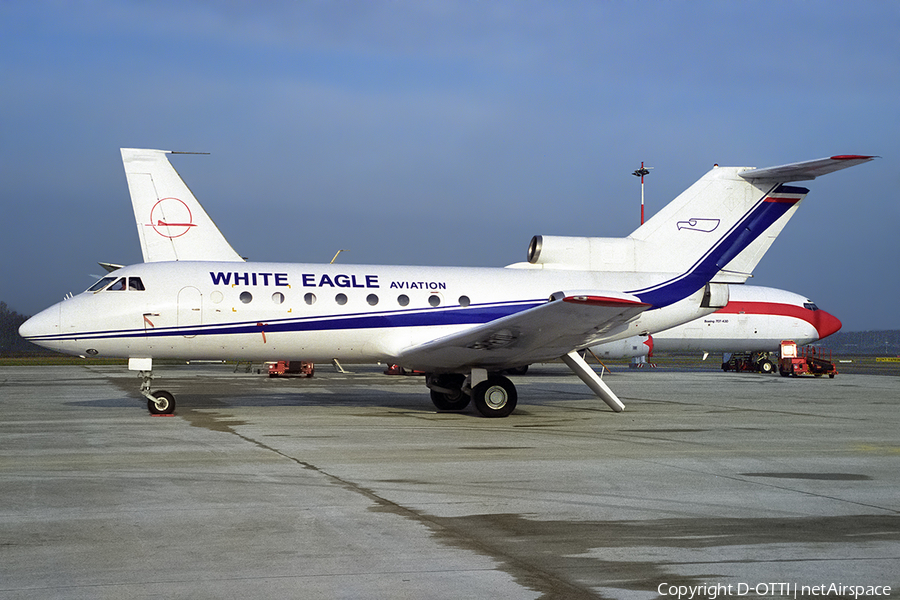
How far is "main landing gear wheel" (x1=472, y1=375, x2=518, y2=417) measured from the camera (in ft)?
56.5

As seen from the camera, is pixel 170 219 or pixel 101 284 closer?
pixel 101 284

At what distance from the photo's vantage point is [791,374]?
3794 centimetres

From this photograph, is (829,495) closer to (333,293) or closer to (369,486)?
(369,486)

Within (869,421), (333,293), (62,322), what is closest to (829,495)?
(869,421)

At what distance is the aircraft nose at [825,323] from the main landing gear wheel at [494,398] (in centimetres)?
2827

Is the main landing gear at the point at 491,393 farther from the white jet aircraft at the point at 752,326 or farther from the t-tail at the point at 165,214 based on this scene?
the white jet aircraft at the point at 752,326

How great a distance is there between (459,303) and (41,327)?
864cm

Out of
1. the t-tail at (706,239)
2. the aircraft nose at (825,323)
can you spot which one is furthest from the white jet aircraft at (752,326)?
the t-tail at (706,239)

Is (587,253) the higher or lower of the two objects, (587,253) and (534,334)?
the higher

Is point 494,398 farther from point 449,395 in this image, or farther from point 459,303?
point 459,303

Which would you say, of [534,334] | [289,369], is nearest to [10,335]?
[289,369]

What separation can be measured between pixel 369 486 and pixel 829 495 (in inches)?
199

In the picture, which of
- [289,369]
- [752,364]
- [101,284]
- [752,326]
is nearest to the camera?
[101,284]

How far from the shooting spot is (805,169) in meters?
17.8
